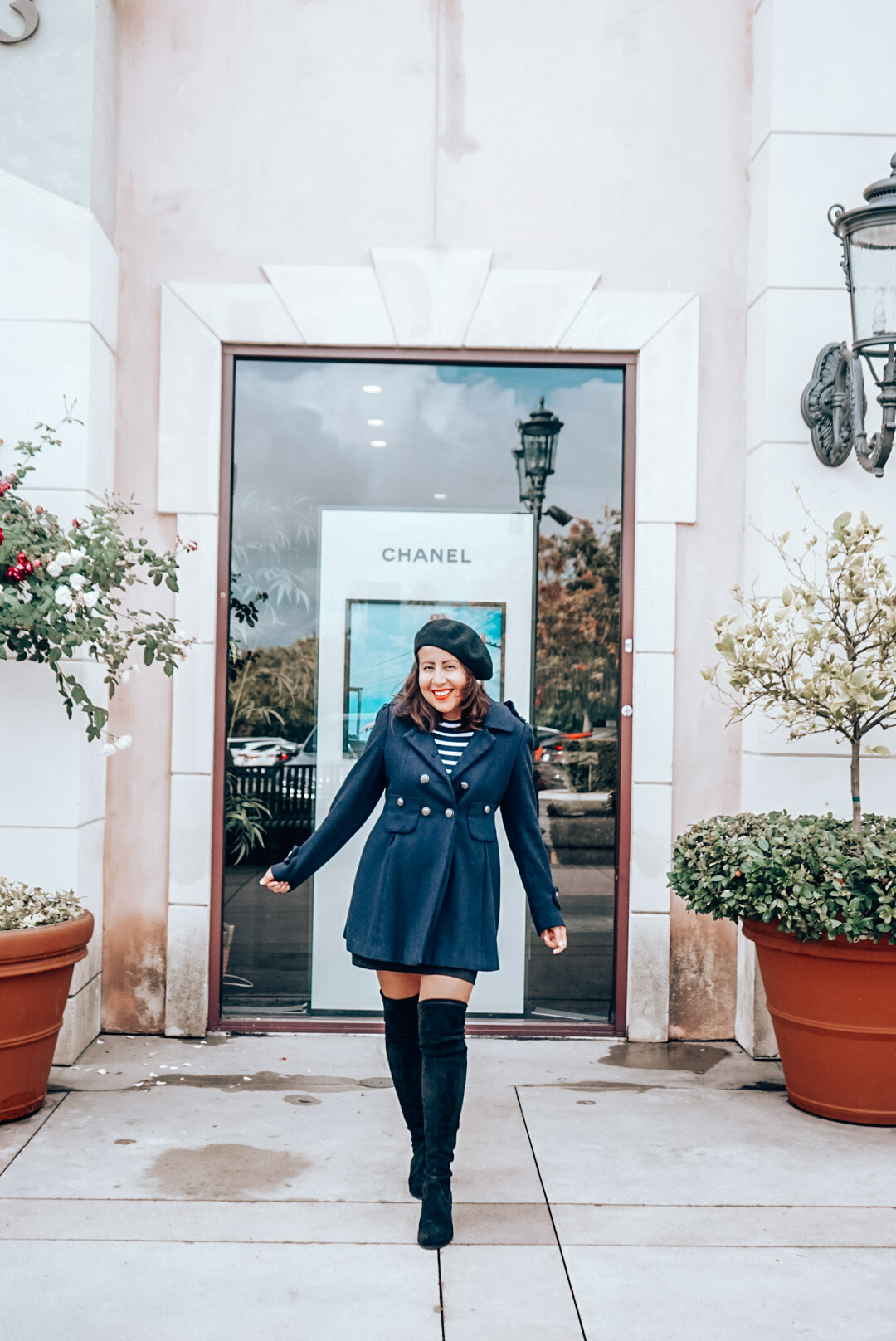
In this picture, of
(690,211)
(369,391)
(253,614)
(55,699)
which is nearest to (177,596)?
(253,614)

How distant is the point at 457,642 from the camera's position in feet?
10.8

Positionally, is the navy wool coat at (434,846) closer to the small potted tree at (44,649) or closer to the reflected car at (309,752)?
the small potted tree at (44,649)

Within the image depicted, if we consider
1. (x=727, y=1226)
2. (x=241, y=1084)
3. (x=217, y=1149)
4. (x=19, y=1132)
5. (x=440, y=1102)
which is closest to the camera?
(x=440, y=1102)

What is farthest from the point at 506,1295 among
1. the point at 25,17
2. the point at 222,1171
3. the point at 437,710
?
the point at 25,17

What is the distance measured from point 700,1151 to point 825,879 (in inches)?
38.9

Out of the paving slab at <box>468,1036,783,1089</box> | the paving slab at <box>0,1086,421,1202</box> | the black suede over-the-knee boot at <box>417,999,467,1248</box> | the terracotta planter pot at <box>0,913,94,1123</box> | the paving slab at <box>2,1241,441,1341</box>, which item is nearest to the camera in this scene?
the paving slab at <box>2,1241,441,1341</box>

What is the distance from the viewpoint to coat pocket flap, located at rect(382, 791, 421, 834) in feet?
10.8

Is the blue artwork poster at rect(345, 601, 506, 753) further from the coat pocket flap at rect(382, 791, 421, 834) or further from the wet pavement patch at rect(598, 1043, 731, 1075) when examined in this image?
the coat pocket flap at rect(382, 791, 421, 834)

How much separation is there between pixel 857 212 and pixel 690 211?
3.91 feet

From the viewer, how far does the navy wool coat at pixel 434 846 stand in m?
3.23

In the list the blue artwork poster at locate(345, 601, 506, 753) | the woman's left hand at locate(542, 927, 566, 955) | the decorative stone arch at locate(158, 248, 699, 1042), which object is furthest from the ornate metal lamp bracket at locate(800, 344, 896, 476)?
the woman's left hand at locate(542, 927, 566, 955)

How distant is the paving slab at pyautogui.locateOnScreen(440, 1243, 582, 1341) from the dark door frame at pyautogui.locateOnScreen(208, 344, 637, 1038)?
2030 mm

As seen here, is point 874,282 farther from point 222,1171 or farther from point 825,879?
point 222,1171

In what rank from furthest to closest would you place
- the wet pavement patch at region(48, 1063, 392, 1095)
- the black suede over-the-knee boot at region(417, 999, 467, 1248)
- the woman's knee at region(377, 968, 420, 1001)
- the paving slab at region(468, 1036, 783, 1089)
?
the paving slab at region(468, 1036, 783, 1089)
the wet pavement patch at region(48, 1063, 392, 1095)
the woman's knee at region(377, 968, 420, 1001)
the black suede over-the-knee boot at region(417, 999, 467, 1248)
